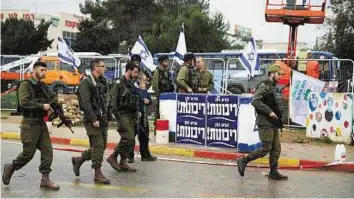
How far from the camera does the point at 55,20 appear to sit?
243ft

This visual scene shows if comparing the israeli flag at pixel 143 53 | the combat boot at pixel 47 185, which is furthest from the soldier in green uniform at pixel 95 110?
the israeli flag at pixel 143 53

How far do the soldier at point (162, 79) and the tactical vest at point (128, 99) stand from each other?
251 centimetres

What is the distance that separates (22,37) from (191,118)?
4362 cm

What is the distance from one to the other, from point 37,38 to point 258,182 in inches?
1906

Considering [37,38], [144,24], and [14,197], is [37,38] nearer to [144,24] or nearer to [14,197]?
[144,24]

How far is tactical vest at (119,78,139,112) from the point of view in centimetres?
883

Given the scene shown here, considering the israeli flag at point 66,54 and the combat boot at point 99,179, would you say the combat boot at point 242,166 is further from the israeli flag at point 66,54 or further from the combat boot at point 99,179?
the israeli flag at point 66,54

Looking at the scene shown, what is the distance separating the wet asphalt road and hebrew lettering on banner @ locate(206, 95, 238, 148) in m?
1.57

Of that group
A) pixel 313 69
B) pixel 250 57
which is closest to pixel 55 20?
pixel 313 69

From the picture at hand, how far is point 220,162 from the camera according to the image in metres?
10.5

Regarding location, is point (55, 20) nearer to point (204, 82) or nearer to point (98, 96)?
point (204, 82)

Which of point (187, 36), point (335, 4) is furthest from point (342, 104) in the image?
point (187, 36)

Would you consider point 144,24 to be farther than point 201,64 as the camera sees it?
Yes

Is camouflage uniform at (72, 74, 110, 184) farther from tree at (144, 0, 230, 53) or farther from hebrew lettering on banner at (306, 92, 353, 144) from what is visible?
tree at (144, 0, 230, 53)
